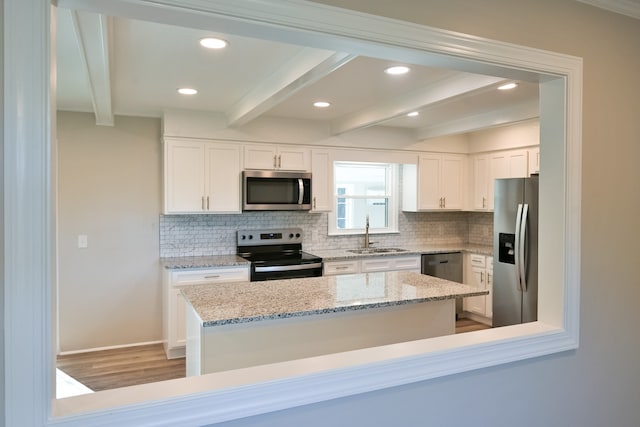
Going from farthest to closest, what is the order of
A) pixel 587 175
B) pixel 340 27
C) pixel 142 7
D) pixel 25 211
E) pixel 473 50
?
pixel 587 175 < pixel 473 50 < pixel 340 27 < pixel 142 7 < pixel 25 211

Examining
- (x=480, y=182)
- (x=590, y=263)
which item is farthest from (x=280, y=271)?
(x=480, y=182)

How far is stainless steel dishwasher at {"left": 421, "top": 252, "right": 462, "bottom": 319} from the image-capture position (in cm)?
503

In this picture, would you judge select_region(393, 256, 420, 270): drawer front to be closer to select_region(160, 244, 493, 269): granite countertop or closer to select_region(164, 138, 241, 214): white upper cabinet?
select_region(160, 244, 493, 269): granite countertop

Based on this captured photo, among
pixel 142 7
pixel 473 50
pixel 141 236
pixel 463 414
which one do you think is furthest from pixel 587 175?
pixel 141 236

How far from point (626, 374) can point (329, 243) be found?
334cm

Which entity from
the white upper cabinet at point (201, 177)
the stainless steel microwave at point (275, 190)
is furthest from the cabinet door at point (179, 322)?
the stainless steel microwave at point (275, 190)

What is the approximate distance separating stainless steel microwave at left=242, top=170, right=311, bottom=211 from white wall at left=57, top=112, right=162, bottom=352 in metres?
0.95

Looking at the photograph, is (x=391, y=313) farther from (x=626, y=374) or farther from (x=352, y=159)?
(x=352, y=159)

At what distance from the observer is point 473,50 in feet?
5.28

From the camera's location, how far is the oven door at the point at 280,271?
A: 160 inches

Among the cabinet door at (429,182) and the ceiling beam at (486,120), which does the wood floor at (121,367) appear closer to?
the cabinet door at (429,182)

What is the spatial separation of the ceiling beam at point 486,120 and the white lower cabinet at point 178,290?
8.77 ft

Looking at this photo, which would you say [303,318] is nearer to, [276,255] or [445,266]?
[276,255]

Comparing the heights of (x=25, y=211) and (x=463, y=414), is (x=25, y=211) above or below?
above
